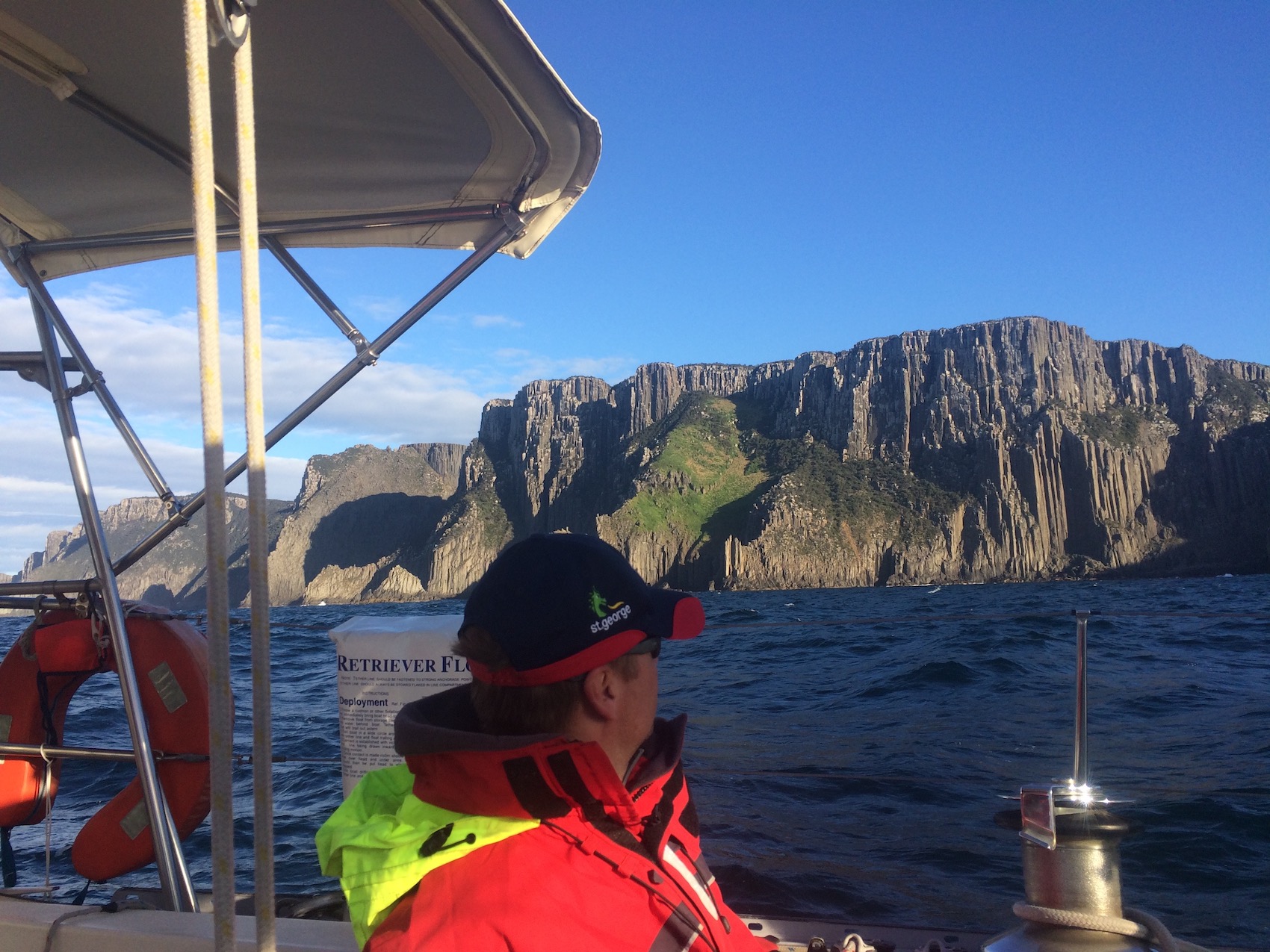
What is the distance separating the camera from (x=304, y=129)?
7.41 ft

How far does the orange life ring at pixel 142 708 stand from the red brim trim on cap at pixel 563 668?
1.49 metres

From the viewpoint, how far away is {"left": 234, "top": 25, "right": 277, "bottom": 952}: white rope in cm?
A: 119

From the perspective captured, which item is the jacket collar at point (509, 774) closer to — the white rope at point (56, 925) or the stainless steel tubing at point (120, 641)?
the white rope at point (56, 925)

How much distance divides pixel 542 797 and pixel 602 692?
207 mm

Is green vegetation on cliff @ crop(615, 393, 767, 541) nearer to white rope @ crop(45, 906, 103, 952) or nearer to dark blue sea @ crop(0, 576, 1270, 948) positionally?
dark blue sea @ crop(0, 576, 1270, 948)

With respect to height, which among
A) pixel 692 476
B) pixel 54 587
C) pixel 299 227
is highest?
pixel 692 476

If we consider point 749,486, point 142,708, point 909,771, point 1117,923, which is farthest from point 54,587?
point 749,486

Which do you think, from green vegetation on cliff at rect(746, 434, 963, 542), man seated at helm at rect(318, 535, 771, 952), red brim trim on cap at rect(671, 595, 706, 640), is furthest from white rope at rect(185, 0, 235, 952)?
green vegetation on cliff at rect(746, 434, 963, 542)

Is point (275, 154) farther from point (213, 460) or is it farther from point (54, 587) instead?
point (213, 460)

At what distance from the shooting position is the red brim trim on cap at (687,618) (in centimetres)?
144

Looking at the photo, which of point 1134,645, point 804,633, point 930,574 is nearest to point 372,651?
point 1134,645

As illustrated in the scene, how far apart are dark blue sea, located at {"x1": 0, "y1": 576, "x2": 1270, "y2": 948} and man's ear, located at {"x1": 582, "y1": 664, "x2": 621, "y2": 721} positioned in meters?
1.45

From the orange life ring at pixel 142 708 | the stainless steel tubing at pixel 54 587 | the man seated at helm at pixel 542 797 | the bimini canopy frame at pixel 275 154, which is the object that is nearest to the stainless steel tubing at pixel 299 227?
the bimini canopy frame at pixel 275 154

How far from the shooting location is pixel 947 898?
13.6ft
